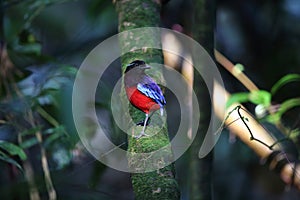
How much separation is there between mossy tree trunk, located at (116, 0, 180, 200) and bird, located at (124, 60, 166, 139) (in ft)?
0.12

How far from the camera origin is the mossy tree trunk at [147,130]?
1.17 m

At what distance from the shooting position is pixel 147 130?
1.33 metres

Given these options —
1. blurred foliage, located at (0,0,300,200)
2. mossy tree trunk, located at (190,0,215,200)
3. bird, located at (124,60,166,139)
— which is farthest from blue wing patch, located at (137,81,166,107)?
blurred foliage, located at (0,0,300,200)

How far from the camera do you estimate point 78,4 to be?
11.3ft

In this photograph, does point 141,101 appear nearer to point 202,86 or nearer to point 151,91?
point 151,91

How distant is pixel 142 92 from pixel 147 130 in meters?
0.10

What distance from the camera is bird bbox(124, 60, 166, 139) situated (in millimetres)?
1280

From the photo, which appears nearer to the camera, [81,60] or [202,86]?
[202,86]

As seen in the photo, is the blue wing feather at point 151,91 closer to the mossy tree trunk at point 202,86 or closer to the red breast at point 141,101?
the red breast at point 141,101

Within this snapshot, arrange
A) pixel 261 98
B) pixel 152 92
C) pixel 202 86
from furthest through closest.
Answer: pixel 261 98, pixel 202 86, pixel 152 92

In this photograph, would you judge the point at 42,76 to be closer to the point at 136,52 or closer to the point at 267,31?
the point at 136,52

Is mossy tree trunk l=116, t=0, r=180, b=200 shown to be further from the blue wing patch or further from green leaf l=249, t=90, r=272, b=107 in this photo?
green leaf l=249, t=90, r=272, b=107

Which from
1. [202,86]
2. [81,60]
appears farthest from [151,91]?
[81,60]

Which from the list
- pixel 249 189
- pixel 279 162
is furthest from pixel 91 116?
pixel 249 189
